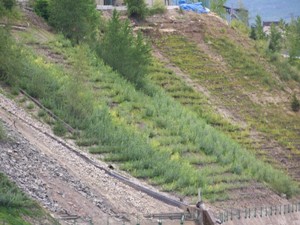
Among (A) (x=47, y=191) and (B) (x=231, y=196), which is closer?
(A) (x=47, y=191)

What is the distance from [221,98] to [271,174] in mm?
8882

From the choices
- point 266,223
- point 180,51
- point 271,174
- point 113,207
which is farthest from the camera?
point 180,51

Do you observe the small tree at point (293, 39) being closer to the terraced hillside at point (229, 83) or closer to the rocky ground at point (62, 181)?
the terraced hillside at point (229, 83)

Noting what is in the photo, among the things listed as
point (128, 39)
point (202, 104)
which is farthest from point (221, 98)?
point (128, 39)

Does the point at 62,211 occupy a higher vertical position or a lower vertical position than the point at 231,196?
higher

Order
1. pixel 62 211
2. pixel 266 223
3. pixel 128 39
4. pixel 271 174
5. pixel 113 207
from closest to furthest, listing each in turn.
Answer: pixel 62 211 < pixel 113 207 < pixel 266 223 < pixel 271 174 < pixel 128 39

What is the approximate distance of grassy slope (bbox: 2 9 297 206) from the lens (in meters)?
28.5

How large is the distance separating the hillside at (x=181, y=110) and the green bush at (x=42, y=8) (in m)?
0.43

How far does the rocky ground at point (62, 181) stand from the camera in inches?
785

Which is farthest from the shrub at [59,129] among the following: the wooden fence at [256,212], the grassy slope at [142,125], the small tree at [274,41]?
the small tree at [274,41]

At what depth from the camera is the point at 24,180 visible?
2002 cm

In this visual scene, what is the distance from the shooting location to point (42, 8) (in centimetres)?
4222

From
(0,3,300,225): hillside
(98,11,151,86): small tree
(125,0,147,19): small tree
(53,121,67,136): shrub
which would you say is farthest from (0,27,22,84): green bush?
(125,0,147,19): small tree

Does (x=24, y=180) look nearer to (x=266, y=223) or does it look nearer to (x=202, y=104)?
(x=266, y=223)
